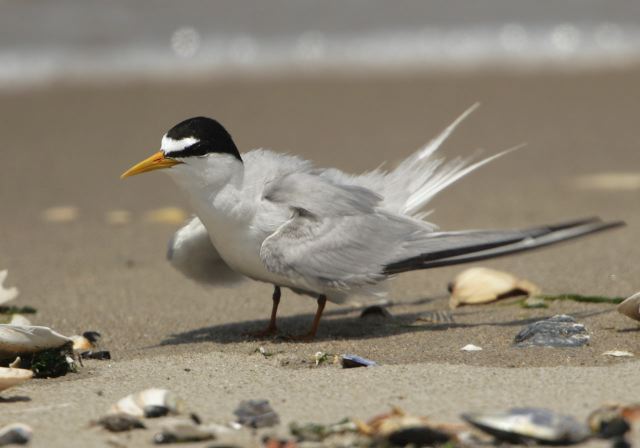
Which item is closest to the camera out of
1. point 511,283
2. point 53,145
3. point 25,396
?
point 25,396

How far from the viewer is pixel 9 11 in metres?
12.7

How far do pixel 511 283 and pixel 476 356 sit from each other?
3.71ft

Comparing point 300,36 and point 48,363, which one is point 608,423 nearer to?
point 48,363

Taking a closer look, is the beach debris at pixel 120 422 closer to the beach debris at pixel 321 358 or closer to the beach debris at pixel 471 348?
the beach debris at pixel 321 358

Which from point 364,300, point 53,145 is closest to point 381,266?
point 364,300

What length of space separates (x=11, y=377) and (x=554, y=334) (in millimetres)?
1913

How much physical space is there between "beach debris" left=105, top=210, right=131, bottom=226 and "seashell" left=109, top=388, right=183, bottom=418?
12.5 ft

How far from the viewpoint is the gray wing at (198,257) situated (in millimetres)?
4863

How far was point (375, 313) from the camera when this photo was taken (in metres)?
5.04

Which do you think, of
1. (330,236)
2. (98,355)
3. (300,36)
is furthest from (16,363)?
(300,36)

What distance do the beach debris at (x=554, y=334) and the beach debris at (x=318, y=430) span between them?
1199mm

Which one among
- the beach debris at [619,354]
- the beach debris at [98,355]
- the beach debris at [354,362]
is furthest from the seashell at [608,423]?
the beach debris at [98,355]

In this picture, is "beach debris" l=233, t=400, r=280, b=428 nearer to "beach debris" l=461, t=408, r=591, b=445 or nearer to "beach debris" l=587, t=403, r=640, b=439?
"beach debris" l=461, t=408, r=591, b=445

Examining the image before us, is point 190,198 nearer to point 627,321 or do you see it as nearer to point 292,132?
point 627,321
